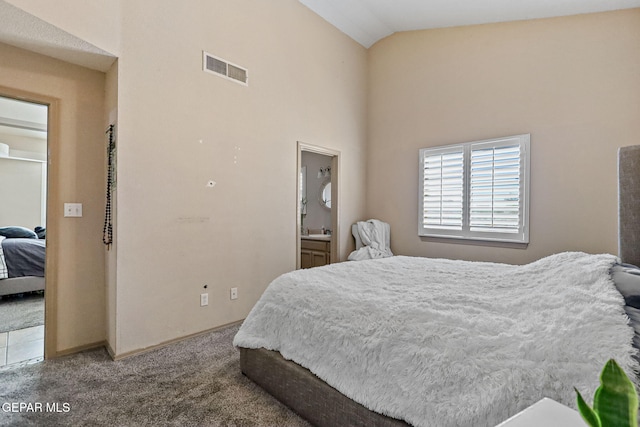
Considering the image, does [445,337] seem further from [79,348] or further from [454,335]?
[79,348]

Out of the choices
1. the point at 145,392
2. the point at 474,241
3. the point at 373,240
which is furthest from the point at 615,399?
the point at 373,240

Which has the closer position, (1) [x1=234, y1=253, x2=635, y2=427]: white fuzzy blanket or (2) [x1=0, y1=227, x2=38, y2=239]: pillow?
(1) [x1=234, y1=253, x2=635, y2=427]: white fuzzy blanket

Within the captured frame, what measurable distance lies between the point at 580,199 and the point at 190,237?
3.87 meters

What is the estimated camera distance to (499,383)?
1059 mm

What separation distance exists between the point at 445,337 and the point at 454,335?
0.04 meters

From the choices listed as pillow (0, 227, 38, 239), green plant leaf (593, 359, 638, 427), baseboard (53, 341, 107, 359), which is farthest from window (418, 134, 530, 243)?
pillow (0, 227, 38, 239)

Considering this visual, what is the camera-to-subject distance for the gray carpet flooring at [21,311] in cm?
329

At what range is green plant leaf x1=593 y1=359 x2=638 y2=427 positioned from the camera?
0.42 metres

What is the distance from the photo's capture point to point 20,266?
162 inches

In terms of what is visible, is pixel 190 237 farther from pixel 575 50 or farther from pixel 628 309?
pixel 575 50

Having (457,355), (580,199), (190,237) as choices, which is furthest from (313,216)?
(457,355)

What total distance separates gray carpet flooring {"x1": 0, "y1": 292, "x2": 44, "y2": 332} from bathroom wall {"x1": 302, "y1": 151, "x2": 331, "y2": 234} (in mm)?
3841

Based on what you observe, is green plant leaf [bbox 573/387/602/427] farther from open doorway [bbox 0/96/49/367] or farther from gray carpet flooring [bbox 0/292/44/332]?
gray carpet flooring [bbox 0/292/44/332]

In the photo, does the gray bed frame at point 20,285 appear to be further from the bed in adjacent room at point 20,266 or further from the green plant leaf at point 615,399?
the green plant leaf at point 615,399
